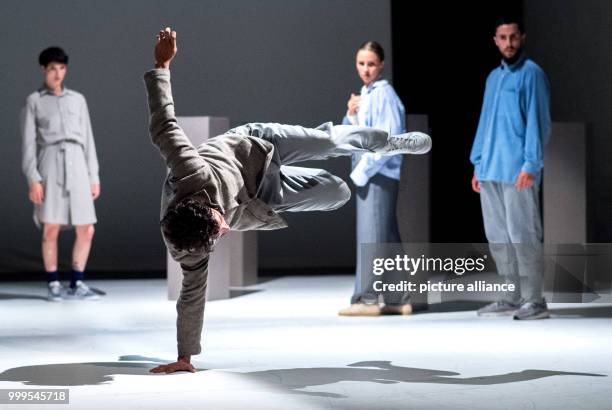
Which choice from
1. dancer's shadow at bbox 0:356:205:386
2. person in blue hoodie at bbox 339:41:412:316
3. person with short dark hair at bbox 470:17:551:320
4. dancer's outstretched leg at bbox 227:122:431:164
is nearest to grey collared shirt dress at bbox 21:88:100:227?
person in blue hoodie at bbox 339:41:412:316

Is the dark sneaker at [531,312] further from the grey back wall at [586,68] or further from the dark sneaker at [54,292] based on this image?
the dark sneaker at [54,292]

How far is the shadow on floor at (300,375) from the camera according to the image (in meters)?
4.49

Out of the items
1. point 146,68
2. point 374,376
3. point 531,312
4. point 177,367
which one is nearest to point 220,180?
point 177,367

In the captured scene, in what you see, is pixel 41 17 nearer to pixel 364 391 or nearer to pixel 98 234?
pixel 98 234

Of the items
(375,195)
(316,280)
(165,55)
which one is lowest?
(316,280)

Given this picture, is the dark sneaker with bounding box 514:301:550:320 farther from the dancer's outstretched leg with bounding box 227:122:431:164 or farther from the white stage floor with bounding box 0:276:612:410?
the dancer's outstretched leg with bounding box 227:122:431:164

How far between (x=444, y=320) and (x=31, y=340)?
216 cm

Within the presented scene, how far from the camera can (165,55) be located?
4.40m

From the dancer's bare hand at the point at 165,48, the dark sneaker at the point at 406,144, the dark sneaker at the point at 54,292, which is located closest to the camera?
the dancer's bare hand at the point at 165,48

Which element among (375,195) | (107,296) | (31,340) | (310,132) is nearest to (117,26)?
(107,296)

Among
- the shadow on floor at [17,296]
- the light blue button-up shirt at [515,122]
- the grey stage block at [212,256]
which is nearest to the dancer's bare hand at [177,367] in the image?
the light blue button-up shirt at [515,122]

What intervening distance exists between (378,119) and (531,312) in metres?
1.33

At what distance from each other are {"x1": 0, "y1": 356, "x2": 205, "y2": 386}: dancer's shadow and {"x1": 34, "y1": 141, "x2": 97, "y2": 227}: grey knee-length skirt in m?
2.47

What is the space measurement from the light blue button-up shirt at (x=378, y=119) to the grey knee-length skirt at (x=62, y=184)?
1.90 m
